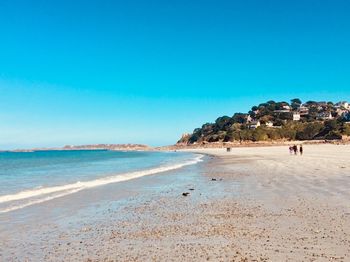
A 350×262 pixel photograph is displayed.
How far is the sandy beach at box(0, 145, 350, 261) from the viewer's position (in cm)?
765

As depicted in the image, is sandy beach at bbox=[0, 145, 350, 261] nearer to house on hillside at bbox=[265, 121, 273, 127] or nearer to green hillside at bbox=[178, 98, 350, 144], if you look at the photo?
green hillside at bbox=[178, 98, 350, 144]

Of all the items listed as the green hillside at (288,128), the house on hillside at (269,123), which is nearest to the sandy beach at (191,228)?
the green hillside at (288,128)

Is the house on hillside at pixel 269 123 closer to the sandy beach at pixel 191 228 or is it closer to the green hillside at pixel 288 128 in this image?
the green hillside at pixel 288 128

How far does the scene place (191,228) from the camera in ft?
32.8

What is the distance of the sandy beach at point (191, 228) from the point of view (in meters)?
7.65

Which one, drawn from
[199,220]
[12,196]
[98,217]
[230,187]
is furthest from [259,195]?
[12,196]

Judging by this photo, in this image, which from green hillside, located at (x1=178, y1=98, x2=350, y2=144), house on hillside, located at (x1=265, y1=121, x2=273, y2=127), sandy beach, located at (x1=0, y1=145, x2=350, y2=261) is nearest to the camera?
sandy beach, located at (x1=0, y1=145, x2=350, y2=261)

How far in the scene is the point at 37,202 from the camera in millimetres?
16062

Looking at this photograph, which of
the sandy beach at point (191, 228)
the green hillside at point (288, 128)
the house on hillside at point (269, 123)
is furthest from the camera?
the house on hillside at point (269, 123)

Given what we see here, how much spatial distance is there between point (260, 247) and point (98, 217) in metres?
6.21

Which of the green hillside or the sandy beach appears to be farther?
the green hillside

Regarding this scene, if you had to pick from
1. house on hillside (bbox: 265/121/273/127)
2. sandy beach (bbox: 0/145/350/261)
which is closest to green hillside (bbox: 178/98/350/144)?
house on hillside (bbox: 265/121/273/127)

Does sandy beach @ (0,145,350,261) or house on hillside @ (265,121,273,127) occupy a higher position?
house on hillside @ (265,121,273,127)

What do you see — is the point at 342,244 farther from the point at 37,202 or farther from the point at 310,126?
the point at 310,126
